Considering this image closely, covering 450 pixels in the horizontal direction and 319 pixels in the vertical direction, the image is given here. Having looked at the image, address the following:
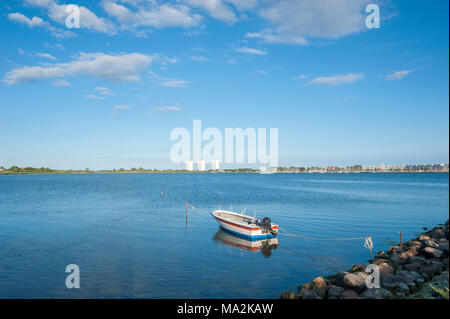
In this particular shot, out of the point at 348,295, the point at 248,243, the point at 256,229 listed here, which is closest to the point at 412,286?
the point at 348,295

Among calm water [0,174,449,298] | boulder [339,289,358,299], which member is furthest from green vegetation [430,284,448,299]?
calm water [0,174,449,298]

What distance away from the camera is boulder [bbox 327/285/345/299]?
14.3 m

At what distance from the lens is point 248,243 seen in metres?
27.0

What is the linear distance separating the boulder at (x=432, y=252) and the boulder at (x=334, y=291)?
31.4 ft

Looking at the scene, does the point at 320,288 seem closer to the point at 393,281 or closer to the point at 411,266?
the point at 393,281

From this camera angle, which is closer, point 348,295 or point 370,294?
point 370,294

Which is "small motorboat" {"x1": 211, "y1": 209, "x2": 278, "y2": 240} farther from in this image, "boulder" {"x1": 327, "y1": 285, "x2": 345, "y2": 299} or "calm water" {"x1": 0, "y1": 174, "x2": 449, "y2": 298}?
"boulder" {"x1": 327, "y1": 285, "x2": 345, "y2": 299}

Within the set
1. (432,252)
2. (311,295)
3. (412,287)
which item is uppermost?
(432,252)

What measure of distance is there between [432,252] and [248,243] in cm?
1432

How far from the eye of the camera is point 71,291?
16.0 meters

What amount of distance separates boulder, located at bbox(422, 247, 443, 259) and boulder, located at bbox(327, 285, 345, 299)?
958 cm
